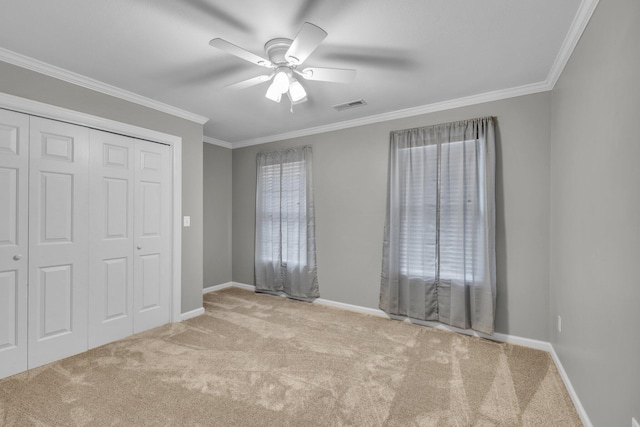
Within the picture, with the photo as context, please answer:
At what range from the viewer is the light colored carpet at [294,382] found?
1834 millimetres

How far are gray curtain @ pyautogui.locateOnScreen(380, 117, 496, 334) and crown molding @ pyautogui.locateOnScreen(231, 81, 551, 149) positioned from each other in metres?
0.22

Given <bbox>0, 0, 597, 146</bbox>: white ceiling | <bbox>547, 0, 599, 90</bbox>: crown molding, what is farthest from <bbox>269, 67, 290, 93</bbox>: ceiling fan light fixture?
<bbox>547, 0, 599, 90</bbox>: crown molding

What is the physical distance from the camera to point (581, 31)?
186 centimetres

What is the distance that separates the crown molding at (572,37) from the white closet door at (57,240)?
12.6ft

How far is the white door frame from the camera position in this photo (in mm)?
2326

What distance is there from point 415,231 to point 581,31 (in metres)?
2.09

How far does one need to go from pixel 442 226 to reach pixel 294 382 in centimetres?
212

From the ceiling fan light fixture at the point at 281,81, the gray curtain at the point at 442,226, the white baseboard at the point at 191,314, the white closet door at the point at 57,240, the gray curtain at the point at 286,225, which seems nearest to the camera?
the ceiling fan light fixture at the point at 281,81

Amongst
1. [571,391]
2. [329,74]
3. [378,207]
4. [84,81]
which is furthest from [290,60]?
[571,391]

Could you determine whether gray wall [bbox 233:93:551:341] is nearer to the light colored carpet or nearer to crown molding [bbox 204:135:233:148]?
crown molding [bbox 204:135:233:148]

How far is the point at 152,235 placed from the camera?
324 cm

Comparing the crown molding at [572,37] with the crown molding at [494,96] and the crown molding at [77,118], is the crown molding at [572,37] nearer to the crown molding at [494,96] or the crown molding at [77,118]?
the crown molding at [494,96]

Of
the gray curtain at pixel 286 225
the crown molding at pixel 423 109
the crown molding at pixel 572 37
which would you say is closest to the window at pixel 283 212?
the gray curtain at pixel 286 225

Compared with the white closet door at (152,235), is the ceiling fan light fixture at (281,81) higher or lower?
higher
